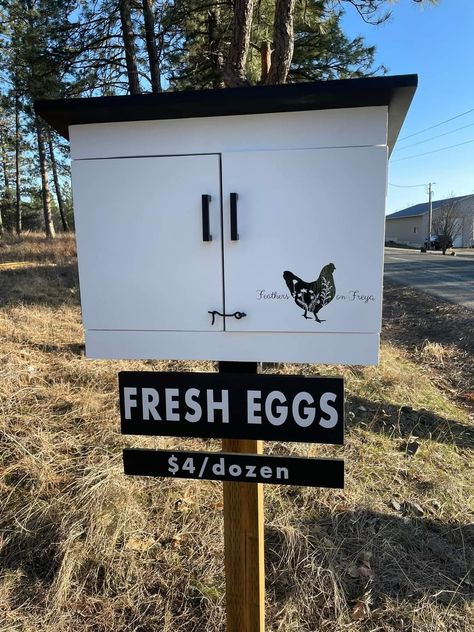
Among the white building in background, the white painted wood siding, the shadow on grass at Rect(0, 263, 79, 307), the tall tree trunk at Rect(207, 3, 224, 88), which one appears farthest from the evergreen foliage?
the white building in background

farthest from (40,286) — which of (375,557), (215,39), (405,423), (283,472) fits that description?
(283,472)

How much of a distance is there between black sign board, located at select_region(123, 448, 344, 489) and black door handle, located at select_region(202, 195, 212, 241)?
2.20 ft

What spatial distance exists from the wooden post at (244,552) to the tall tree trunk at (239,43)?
3.49m

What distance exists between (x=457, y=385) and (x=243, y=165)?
14.9 ft

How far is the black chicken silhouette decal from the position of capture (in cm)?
136

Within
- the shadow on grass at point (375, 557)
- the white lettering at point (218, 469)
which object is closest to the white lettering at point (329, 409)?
the white lettering at point (218, 469)

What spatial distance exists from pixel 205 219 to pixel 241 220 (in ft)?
0.34

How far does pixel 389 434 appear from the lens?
3500 mm

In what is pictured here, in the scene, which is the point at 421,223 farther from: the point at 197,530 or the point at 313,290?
the point at 313,290

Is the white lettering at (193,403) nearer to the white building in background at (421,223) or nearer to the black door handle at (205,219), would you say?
the black door handle at (205,219)

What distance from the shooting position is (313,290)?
1.37m

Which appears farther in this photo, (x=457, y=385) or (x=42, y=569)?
(x=457, y=385)

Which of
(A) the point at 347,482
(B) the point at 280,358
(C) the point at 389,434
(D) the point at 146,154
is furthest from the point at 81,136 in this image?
(C) the point at 389,434

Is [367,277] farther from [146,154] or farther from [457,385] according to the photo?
[457,385]
